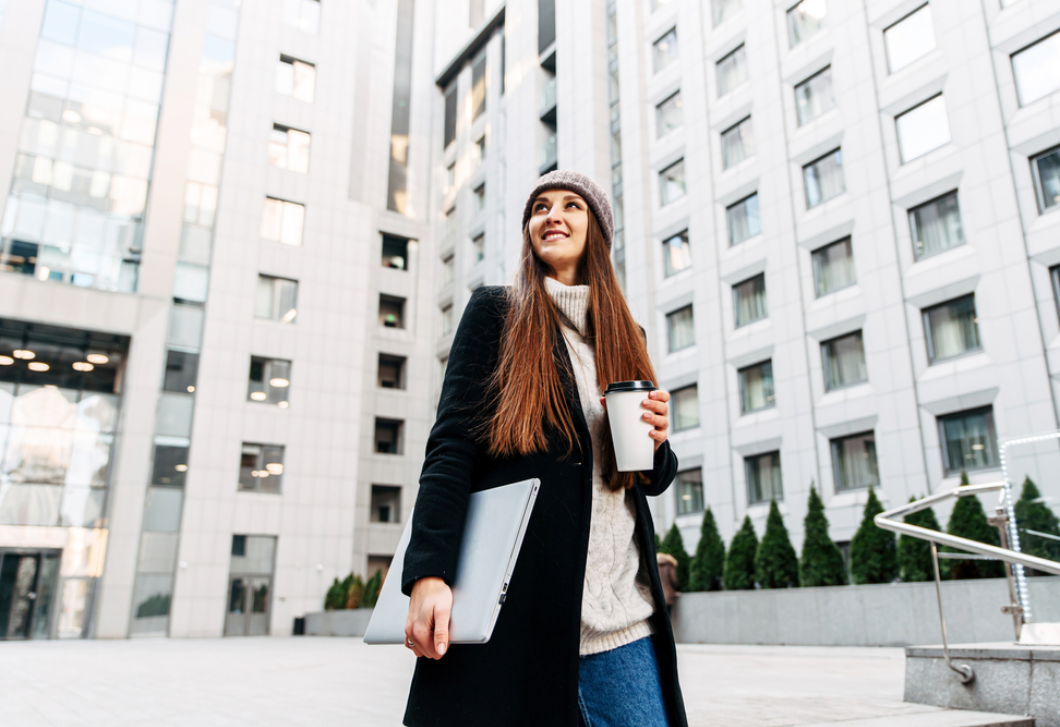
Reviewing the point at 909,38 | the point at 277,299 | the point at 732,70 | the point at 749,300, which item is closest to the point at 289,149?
the point at 277,299

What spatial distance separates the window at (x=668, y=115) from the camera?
26984 millimetres

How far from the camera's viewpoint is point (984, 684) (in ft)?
16.6

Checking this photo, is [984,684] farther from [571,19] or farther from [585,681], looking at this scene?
[571,19]

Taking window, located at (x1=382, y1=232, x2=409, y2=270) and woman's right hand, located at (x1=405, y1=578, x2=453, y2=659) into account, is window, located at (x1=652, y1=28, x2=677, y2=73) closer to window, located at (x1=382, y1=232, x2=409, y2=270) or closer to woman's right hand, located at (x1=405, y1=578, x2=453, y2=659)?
window, located at (x1=382, y1=232, x2=409, y2=270)

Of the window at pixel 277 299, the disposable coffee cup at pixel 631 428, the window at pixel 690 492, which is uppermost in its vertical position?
the window at pixel 277 299

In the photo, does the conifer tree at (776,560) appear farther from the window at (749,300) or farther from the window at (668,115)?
the window at (668,115)

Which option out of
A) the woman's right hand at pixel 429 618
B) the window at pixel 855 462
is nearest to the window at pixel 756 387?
the window at pixel 855 462

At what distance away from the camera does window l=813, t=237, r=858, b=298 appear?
67.8 feet

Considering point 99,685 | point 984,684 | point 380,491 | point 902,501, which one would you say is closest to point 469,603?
point 984,684

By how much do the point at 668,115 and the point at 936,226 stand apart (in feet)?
37.3

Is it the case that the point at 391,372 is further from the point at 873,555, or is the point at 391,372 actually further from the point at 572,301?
the point at 572,301

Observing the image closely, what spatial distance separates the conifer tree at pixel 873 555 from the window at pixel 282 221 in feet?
78.4

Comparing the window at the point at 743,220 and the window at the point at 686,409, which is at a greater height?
the window at the point at 743,220

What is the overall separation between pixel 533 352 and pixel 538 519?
1.37ft
